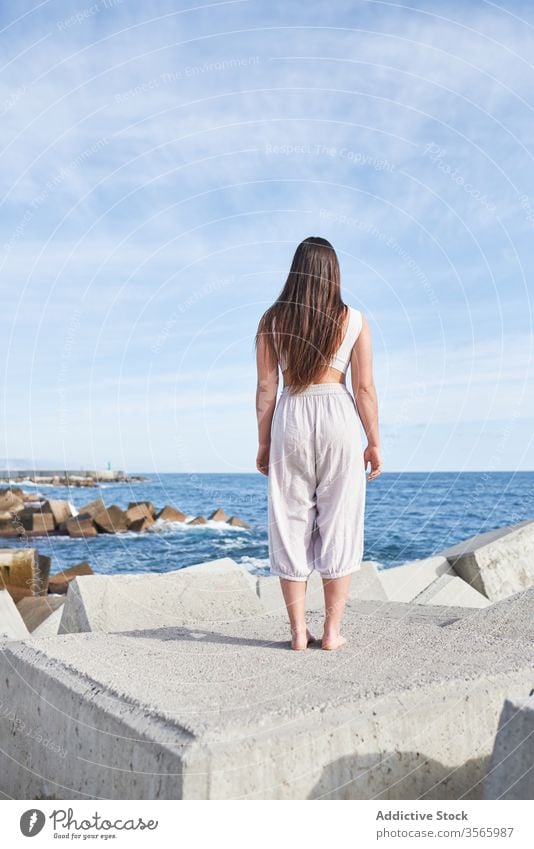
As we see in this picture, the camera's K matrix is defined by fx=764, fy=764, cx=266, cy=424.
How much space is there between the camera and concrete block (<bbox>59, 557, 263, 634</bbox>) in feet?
15.7

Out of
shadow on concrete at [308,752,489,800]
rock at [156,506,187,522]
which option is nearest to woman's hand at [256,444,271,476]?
shadow on concrete at [308,752,489,800]

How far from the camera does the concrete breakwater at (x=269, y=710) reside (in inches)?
101

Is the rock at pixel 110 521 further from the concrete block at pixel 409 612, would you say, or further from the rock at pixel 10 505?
the concrete block at pixel 409 612

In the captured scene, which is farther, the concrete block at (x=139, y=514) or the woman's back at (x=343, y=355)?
the concrete block at (x=139, y=514)

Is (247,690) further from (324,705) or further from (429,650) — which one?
(429,650)

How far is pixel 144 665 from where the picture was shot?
350 centimetres

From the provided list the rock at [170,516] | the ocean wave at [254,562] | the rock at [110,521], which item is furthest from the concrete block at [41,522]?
the ocean wave at [254,562]

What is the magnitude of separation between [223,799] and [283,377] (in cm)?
201

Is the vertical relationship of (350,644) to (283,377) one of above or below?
below

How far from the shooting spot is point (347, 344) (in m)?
3.80

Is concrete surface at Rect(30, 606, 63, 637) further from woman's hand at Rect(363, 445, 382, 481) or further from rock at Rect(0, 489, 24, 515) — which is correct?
rock at Rect(0, 489, 24, 515)

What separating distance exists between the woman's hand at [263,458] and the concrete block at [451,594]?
3.63 metres

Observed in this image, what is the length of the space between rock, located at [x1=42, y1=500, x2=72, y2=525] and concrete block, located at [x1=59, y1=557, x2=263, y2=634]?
20.6 meters

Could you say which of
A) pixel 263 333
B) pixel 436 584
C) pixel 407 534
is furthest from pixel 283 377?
pixel 407 534
